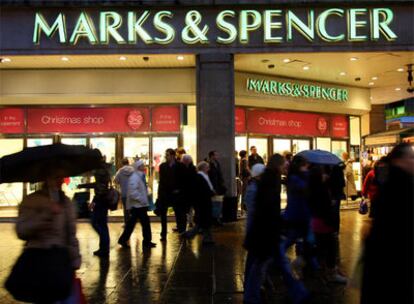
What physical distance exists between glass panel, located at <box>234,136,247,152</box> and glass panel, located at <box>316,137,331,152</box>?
12.0 feet

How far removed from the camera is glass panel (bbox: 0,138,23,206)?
16.1 m

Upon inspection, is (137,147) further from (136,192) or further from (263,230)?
(263,230)

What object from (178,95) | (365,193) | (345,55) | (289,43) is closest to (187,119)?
(178,95)

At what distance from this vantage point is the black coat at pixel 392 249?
3.51 m

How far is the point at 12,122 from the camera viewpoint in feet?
53.2

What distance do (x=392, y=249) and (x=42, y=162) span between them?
3.08m

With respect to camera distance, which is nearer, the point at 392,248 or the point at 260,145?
the point at 392,248

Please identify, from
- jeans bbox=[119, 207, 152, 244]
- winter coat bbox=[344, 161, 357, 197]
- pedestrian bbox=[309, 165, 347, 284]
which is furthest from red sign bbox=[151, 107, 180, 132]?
pedestrian bbox=[309, 165, 347, 284]

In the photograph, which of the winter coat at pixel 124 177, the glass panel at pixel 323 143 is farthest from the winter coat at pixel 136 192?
the glass panel at pixel 323 143

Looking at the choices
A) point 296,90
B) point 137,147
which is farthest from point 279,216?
point 296,90

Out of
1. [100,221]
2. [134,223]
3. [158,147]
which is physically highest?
[158,147]

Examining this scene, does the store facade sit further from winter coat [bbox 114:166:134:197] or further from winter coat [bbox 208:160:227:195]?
winter coat [bbox 114:166:134:197]

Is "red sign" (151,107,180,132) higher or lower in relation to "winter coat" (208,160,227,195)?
higher

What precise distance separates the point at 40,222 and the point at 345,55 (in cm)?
1229
